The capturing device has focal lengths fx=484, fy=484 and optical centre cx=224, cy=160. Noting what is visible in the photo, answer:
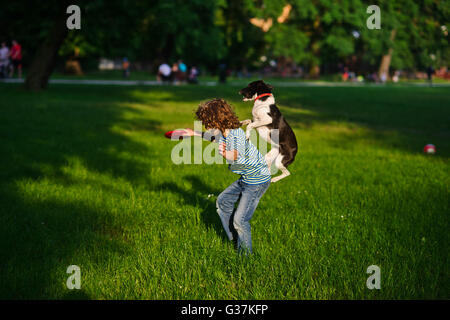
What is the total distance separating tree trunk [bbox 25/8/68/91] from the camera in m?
21.1

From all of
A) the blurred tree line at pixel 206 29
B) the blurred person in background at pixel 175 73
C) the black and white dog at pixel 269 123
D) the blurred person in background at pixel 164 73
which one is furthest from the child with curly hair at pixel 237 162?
the blurred person in background at pixel 164 73

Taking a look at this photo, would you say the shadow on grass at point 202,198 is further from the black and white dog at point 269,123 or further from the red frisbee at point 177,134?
the red frisbee at point 177,134

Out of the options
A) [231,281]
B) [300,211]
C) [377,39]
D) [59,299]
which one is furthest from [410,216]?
[377,39]

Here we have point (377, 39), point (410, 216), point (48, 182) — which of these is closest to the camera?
point (410, 216)

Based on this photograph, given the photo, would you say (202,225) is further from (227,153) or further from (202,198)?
(227,153)

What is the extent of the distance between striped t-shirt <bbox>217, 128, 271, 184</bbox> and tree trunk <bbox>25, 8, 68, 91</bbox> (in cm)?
1917

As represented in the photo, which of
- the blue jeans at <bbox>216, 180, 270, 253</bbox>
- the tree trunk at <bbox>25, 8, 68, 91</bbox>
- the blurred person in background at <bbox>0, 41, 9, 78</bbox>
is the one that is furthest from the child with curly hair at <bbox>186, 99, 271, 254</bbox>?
the blurred person in background at <bbox>0, 41, 9, 78</bbox>

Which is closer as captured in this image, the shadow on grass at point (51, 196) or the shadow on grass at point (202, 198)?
the shadow on grass at point (51, 196)

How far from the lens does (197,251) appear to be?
4340 mm

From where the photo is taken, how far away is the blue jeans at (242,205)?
13.1 feet

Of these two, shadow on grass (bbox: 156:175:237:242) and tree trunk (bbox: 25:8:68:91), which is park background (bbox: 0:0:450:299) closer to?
shadow on grass (bbox: 156:175:237:242)

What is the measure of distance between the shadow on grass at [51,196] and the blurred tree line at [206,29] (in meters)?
9.74
